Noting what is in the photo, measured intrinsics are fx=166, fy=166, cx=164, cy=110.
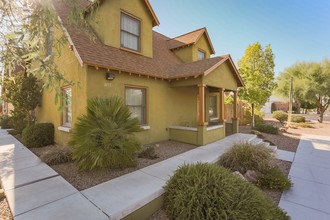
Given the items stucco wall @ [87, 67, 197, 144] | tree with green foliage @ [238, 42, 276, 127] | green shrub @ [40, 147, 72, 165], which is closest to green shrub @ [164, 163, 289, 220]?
green shrub @ [40, 147, 72, 165]

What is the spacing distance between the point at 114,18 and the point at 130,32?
3.40 ft

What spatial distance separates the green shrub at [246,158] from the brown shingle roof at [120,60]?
155 inches

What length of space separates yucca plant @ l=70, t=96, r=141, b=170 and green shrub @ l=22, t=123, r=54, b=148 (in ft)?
14.7

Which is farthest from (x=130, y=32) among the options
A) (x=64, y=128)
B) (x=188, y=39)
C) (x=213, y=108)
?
(x=213, y=108)

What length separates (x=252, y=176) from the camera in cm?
536

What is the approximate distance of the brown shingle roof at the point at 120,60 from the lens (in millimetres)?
6594

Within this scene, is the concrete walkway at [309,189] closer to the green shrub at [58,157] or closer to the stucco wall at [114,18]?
the green shrub at [58,157]

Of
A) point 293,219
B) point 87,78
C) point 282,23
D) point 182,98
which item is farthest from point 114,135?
point 282,23

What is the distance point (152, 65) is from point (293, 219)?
26.6ft

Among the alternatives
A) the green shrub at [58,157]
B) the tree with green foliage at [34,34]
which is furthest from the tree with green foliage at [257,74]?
the tree with green foliage at [34,34]

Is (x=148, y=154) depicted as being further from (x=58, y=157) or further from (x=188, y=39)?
(x=188, y=39)

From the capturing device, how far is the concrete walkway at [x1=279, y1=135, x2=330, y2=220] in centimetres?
393

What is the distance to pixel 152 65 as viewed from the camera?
9.10 m

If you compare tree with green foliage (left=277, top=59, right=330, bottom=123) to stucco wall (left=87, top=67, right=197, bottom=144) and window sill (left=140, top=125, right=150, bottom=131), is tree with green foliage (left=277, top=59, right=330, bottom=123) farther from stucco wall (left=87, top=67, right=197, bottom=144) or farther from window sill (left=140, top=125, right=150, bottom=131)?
window sill (left=140, top=125, right=150, bottom=131)
